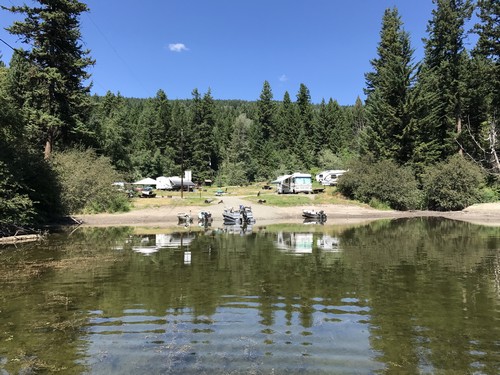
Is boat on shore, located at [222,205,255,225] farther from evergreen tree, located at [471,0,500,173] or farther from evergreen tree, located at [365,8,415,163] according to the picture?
evergreen tree, located at [471,0,500,173]

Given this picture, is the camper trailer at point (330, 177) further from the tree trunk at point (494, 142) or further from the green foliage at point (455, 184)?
the tree trunk at point (494, 142)

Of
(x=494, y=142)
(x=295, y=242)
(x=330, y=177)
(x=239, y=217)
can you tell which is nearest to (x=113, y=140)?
(x=239, y=217)

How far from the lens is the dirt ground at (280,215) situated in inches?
1427

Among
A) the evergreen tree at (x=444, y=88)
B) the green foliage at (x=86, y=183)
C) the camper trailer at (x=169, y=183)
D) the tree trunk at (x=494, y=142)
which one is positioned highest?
the evergreen tree at (x=444, y=88)

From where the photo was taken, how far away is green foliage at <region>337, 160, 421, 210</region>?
48.0 meters

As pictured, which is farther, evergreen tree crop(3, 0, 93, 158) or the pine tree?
the pine tree

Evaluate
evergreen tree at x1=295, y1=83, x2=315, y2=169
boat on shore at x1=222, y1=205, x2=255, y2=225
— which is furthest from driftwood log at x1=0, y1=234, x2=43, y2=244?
evergreen tree at x1=295, y1=83, x2=315, y2=169

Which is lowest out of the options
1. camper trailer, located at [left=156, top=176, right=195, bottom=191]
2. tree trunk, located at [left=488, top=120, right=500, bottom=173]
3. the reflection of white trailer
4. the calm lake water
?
the calm lake water

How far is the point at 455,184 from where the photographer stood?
46.8 m

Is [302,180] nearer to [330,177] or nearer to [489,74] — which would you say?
[330,177]

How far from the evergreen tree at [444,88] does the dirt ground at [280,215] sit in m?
10.6

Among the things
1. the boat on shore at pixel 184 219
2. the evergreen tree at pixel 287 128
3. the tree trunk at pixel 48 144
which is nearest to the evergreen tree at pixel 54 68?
the tree trunk at pixel 48 144

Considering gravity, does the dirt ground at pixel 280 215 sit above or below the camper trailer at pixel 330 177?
below

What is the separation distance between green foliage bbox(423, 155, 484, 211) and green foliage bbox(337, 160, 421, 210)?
7.08 feet
